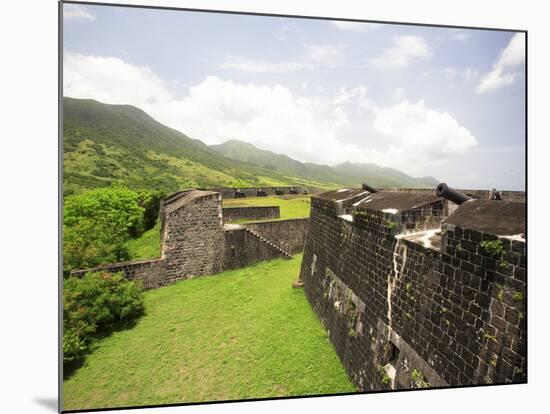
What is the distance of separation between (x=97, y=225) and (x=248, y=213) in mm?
7649

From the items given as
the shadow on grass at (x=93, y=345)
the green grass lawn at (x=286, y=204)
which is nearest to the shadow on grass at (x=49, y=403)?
the shadow on grass at (x=93, y=345)

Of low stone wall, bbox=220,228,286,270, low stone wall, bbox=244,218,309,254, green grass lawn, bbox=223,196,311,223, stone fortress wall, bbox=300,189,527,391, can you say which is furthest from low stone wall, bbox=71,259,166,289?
green grass lawn, bbox=223,196,311,223

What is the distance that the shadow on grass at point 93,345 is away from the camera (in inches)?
227

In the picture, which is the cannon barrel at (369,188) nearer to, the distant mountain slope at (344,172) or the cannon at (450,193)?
the distant mountain slope at (344,172)

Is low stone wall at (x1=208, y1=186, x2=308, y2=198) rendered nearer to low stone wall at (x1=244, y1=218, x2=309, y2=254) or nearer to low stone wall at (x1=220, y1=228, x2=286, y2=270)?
low stone wall at (x1=244, y1=218, x2=309, y2=254)

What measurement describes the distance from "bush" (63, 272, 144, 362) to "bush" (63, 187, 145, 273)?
50.5 inches

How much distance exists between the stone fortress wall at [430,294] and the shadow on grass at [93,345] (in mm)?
4922

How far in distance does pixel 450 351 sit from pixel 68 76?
6655 millimetres

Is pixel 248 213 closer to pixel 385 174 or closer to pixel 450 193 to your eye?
pixel 385 174

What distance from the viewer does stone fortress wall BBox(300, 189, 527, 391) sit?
3266 millimetres

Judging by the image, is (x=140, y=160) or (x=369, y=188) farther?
(x=140, y=160)

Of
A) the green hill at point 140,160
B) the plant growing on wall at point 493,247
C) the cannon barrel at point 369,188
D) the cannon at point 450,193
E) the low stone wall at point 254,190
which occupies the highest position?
the green hill at point 140,160

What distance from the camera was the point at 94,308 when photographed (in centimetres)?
707

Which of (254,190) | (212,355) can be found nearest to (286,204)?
(254,190)
